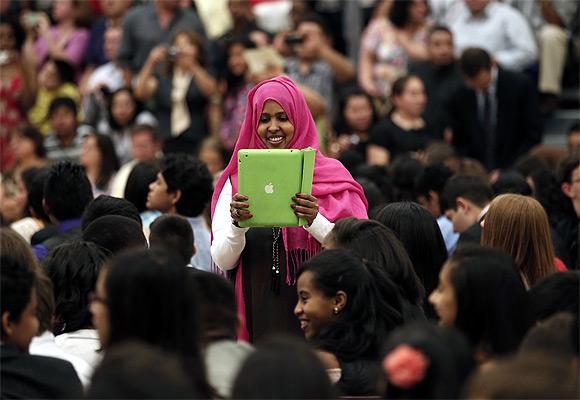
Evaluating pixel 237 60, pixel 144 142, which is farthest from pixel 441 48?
pixel 144 142

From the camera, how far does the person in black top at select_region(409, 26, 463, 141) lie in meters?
13.0

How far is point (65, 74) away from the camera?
15.5m

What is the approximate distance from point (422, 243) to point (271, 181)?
0.86 metres

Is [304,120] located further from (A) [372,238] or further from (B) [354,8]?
(B) [354,8]

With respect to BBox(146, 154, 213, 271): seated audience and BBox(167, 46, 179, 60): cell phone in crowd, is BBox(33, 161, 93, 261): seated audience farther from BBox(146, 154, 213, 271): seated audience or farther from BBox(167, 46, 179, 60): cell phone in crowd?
BBox(167, 46, 179, 60): cell phone in crowd

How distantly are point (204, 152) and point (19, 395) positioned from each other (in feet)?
24.4

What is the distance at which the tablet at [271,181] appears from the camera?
6312 mm

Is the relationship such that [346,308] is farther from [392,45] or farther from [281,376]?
[392,45]

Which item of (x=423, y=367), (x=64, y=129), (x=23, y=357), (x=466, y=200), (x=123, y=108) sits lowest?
(x=64, y=129)

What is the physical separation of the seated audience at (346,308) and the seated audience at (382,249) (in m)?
0.18

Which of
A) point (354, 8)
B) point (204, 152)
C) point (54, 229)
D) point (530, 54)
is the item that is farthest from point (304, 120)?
point (354, 8)

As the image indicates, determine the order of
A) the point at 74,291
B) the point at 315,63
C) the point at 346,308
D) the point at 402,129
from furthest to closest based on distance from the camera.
Result: the point at 315,63 → the point at 402,129 → the point at 74,291 → the point at 346,308

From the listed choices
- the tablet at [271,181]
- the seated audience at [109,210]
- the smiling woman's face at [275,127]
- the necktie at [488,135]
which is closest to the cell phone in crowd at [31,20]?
the necktie at [488,135]

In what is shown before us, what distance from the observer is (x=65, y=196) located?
8250mm
